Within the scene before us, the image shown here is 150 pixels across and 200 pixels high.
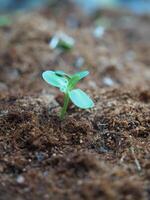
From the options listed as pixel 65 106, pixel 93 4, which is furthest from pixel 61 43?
pixel 93 4

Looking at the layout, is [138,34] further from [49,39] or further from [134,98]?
[134,98]

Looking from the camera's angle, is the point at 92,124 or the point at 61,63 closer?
the point at 92,124

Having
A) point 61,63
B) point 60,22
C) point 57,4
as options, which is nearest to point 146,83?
point 61,63

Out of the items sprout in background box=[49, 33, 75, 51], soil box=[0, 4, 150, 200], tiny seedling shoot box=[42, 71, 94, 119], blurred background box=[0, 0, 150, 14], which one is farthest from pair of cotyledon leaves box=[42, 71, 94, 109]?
blurred background box=[0, 0, 150, 14]

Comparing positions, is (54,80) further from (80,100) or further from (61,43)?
(61,43)

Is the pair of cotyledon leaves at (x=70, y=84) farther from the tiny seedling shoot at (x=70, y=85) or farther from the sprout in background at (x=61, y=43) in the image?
the sprout in background at (x=61, y=43)

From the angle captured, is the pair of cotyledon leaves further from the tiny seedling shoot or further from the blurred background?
the blurred background
